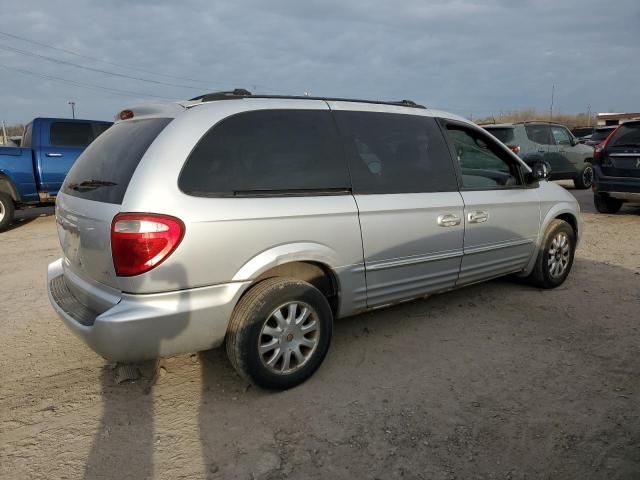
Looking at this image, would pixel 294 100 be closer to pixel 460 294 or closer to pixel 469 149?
pixel 469 149

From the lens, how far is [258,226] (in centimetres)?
283

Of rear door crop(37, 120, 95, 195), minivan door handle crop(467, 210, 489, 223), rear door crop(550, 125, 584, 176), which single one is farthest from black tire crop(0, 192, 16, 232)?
rear door crop(550, 125, 584, 176)

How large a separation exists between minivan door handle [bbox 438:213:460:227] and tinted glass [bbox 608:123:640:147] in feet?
20.6

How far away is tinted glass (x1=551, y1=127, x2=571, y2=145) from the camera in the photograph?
1258cm

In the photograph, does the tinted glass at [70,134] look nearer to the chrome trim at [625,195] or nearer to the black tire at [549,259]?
the black tire at [549,259]

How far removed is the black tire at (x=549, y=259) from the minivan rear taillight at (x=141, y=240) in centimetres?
362

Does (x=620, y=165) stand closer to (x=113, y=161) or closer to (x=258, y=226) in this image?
(x=258, y=226)

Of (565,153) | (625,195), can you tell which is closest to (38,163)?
(625,195)

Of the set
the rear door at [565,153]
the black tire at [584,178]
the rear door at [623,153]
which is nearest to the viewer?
the rear door at [623,153]

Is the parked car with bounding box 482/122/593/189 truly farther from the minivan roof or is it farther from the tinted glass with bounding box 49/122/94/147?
the minivan roof

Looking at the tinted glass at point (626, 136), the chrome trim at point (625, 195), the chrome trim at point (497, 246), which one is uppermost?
the tinted glass at point (626, 136)

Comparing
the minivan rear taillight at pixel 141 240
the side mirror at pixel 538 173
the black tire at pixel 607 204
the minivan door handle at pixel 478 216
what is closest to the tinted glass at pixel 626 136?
the black tire at pixel 607 204

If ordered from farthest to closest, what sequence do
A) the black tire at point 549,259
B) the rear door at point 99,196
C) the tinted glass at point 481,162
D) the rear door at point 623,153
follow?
the rear door at point 623,153 < the black tire at point 549,259 < the tinted glass at point 481,162 < the rear door at point 99,196

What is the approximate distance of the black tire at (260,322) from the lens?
2.84 m
